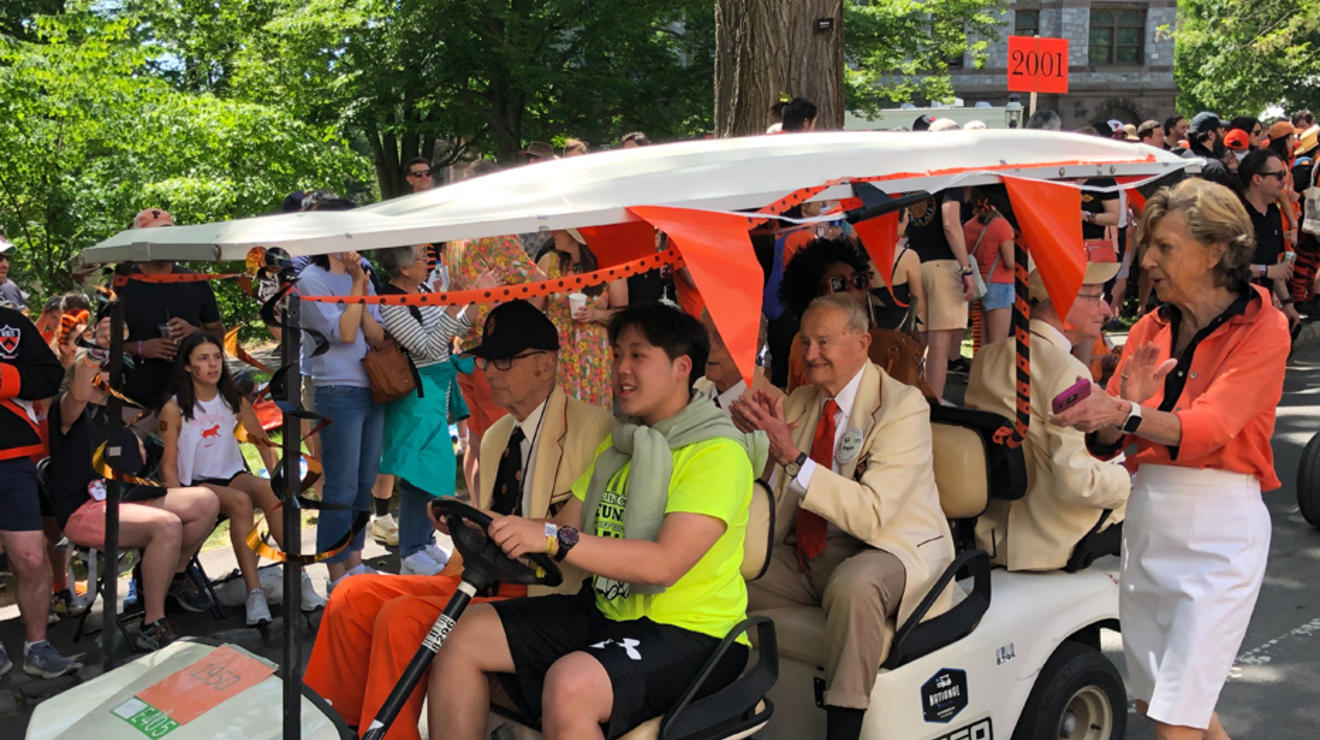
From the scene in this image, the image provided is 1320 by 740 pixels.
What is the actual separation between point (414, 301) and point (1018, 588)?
2341 mm

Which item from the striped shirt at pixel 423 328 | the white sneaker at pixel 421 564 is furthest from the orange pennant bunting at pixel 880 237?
the white sneaker at pixel 421 564

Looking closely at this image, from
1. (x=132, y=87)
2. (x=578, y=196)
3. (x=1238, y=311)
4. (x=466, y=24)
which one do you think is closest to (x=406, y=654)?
(x=578, y=196)

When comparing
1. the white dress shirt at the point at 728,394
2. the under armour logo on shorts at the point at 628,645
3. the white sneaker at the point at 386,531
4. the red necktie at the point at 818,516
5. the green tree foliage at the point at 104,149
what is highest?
the green tree foliage at the point at 104,149

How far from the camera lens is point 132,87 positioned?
9930 mm

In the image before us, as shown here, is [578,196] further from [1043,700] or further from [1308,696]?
[1308,696]

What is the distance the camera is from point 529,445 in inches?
143

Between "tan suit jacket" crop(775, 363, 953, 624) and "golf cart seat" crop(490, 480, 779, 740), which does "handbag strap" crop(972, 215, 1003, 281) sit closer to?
"tan suit jacket" crop(775, 363, 953, 624)

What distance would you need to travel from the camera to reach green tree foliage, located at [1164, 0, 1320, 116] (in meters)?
31.3

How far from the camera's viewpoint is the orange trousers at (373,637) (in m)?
3.39

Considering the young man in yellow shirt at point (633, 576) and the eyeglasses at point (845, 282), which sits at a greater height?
the eyeglasses at point (845, 282)

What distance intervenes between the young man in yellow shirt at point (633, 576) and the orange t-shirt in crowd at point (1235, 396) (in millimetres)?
1167

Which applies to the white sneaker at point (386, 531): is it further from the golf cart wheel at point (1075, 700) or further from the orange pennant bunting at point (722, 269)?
the orange pennant bunting at point (722, 269)

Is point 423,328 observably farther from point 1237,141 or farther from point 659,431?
point 1237,141

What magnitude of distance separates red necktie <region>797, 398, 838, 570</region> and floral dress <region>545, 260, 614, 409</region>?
210 cm
